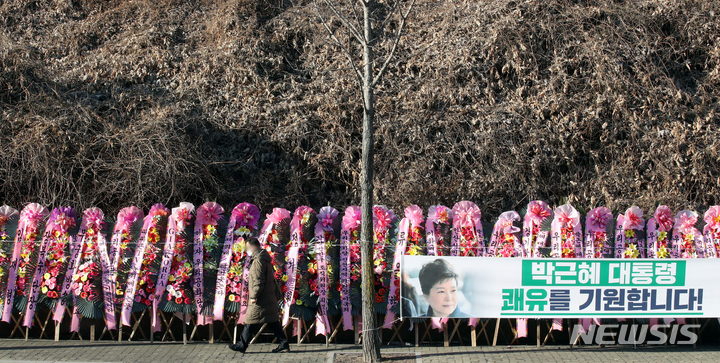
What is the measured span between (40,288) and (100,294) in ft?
2.74

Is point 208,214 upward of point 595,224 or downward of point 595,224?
upward

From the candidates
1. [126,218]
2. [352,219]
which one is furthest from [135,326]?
[352,219]

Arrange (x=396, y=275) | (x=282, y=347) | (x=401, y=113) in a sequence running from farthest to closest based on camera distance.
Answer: (x=401, y=113)
(x=396, y=275)
(x=282, y=347)

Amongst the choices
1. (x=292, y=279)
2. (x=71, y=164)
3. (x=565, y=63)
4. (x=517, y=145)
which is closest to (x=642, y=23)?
(x=565, y=63)

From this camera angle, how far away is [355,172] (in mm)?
11016

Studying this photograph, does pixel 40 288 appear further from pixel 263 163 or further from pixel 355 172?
pixel 355 172

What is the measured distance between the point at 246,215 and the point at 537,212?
12.8 ft

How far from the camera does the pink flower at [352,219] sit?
8016mm

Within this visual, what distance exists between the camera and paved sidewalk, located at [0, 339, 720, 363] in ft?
24.2

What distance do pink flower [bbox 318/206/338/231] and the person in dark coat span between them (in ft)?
3.01

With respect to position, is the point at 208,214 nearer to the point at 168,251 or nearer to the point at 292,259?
the point at 168,251

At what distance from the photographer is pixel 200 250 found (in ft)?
26.2

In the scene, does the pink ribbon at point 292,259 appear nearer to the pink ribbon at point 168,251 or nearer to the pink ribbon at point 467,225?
the pink ribbon at point 168,251

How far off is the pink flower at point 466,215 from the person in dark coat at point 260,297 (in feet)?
8.36
